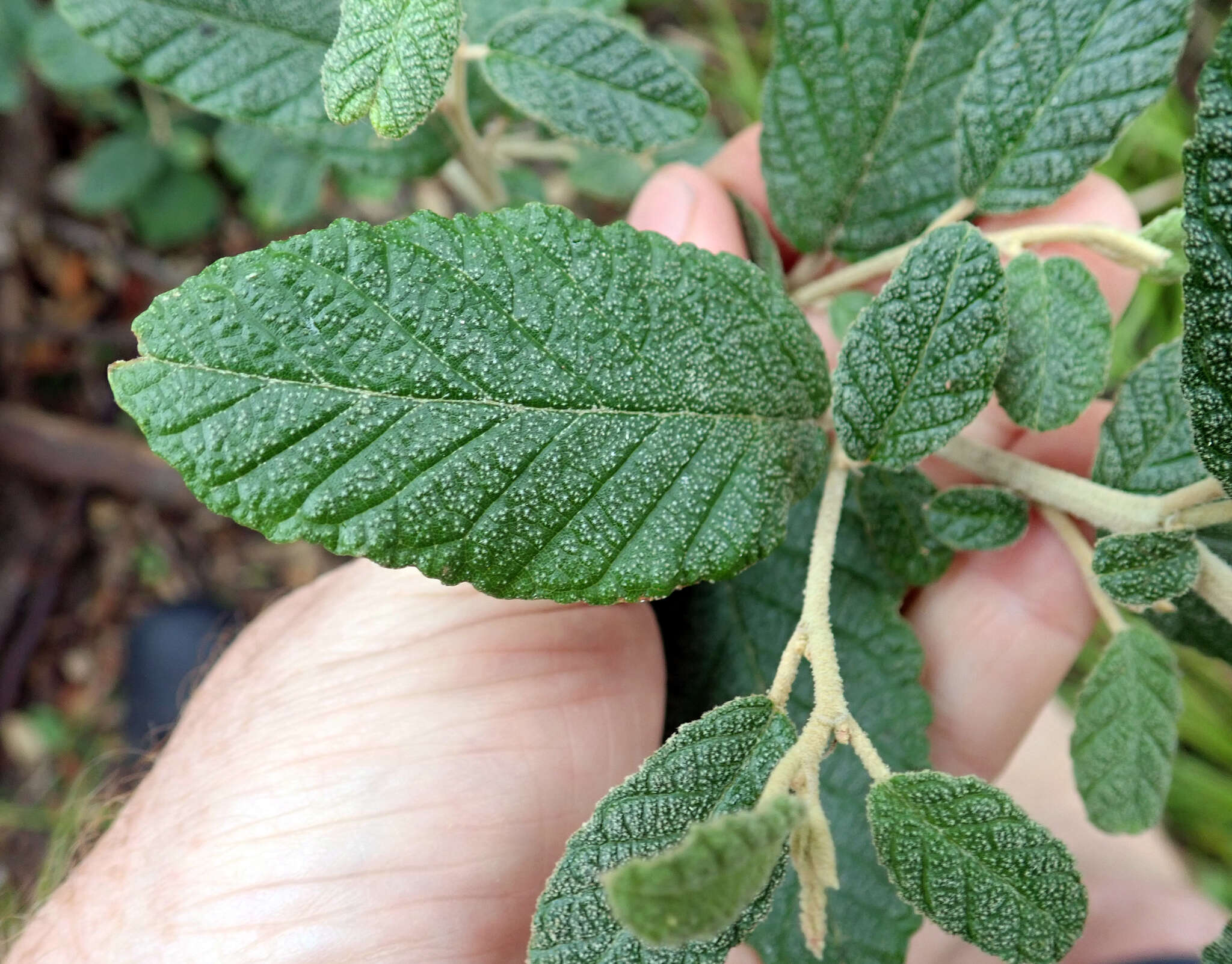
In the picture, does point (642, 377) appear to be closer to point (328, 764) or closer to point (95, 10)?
point (328, 764)

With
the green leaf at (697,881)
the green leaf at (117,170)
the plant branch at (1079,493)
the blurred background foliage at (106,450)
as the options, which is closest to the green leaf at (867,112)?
the plant branch at (1079,493)

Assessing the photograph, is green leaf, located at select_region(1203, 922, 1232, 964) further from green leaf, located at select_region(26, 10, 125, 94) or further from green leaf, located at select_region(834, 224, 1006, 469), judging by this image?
green leaf, located at select_region(26, 10, 125, 94)

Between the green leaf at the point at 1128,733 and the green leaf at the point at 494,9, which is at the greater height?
the green leaf at the point at 494,9

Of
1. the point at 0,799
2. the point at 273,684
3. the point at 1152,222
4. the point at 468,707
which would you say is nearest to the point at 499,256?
the point at 468,707

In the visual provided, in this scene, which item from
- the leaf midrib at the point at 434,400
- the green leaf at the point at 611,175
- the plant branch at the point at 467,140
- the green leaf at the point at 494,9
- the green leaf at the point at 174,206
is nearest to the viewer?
the leaf midrib at the point at 434,400

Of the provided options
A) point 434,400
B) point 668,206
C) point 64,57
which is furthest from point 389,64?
point 64,57

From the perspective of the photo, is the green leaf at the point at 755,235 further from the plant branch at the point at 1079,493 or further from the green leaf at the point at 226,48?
the green leaf at the point at 226,48

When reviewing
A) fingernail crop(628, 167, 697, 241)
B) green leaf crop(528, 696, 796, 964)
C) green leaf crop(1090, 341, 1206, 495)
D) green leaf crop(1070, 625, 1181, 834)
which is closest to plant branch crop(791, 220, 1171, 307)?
green leaf crop(1090, 341, 1206, 495)
